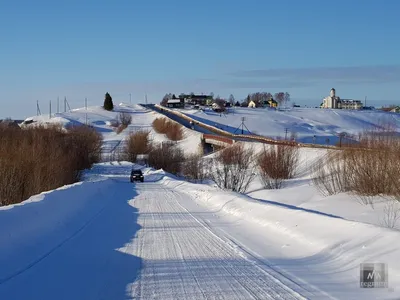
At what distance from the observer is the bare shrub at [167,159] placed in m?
79.7

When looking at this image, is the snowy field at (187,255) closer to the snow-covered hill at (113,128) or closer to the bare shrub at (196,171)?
the bare shrub at (196,171)

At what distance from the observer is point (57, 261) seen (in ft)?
35.9

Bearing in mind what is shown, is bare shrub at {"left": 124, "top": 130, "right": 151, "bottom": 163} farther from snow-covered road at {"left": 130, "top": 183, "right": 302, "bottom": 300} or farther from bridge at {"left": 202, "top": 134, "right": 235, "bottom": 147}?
snow-covered road at {"left": 130, "top": 183, "right": 302, "bottom": 300}

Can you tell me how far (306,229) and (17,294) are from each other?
8.42 metres

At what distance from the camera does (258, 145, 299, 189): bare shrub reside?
41.5 metres

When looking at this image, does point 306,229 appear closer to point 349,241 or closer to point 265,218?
point 349,241

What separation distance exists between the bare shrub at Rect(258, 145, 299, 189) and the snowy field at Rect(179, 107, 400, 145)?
285 ft

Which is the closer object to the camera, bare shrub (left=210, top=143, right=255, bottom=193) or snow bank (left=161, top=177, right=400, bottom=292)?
snow bank (left=161, top=177, right=400, bottom=292)

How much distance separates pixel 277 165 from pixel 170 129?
8232 cm

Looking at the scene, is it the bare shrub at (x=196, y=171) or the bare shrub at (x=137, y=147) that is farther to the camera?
the bare shrub at (x=137, y=147)

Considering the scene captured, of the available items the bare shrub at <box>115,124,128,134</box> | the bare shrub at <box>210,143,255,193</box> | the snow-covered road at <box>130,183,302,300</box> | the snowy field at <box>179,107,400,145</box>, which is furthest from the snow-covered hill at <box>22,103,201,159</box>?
the snow-covered road at <box>130,183,302,300</box>

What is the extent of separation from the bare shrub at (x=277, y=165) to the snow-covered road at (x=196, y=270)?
1017 inches

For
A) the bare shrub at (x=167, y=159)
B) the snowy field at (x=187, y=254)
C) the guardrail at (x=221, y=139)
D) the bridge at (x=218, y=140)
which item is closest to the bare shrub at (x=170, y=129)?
the bridge at (x=218, y=140)

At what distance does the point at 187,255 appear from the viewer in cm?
1184
